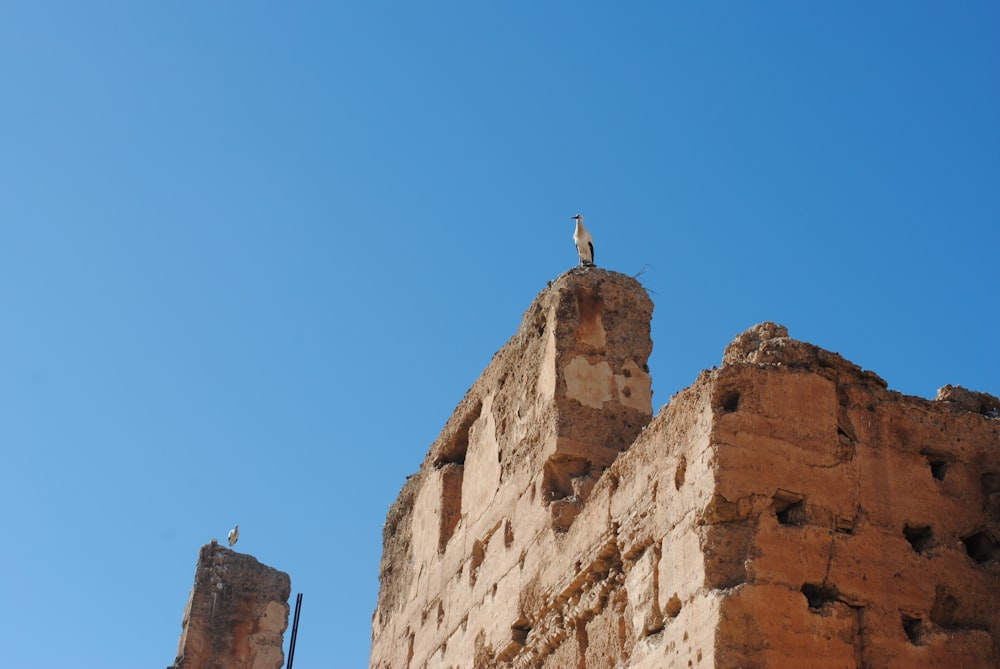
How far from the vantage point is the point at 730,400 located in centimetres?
756

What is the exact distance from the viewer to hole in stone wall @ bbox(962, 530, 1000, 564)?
25.2 ft

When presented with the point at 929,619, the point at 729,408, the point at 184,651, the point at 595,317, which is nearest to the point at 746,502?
the point at 729,408

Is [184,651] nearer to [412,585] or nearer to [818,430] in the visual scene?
[412,585]

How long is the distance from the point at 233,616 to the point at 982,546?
35.5 ft

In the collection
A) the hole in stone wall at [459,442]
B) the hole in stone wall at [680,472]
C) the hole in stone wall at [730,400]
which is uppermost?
the hole in stone wall at [459,442]

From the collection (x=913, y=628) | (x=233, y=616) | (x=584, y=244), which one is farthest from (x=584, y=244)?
(x=233, y=616)

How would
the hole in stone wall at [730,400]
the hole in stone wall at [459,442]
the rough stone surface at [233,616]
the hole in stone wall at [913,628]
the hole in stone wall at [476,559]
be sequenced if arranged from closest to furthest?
the hole in stone wall at [913,628] < the hole in stone wall at [730,400] < the hole in stone wall at [476,559] < the hole in stone wall at [459,442] < the rough stone surface at [233,616]

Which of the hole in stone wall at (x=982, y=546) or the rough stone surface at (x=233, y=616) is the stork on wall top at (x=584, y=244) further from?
the rough stone surface at (x=233, y=616)

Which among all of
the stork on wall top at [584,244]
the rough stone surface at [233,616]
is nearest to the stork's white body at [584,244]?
the stork on wall top at [584,244]

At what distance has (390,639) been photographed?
12273 millimetres

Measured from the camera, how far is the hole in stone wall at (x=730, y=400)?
7.53 metres

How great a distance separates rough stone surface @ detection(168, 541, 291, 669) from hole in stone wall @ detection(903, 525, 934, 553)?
10.5 metres

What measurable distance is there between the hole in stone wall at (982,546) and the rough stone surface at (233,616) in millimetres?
10553

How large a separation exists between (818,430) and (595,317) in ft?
9.07
